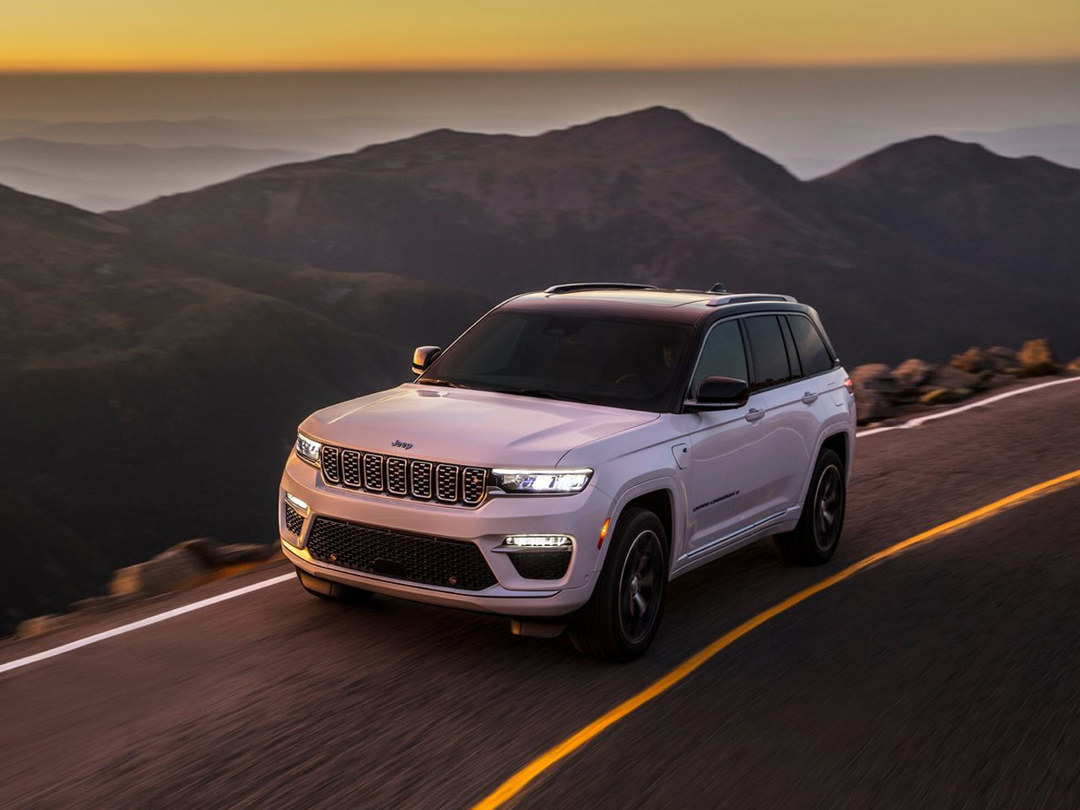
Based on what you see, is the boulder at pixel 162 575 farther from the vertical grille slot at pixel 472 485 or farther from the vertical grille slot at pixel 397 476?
the vertical grille slot at pixel 472 485

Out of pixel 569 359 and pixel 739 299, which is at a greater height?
pixel 739 299

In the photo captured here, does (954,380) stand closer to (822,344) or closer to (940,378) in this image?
(940,378)

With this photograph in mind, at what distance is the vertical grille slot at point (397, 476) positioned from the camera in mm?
6160

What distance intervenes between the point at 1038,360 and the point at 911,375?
200 inches

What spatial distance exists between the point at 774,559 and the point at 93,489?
10148 cm

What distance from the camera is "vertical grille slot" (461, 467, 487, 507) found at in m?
6.02

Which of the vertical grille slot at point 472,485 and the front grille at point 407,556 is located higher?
the vertical grille slot at point 472,485

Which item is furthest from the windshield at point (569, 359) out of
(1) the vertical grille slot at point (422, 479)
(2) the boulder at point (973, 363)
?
(2) the boulder at point (973, 363)

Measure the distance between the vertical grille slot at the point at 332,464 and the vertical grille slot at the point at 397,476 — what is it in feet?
1.20

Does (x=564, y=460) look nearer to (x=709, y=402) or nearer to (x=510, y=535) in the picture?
(x=510, y=535)

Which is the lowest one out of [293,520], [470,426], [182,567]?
[182,567]

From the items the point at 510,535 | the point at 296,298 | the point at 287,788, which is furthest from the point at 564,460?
the point at 296,298

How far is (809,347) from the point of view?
29.1 feet

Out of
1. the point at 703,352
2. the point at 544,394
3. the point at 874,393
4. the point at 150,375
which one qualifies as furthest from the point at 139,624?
the point at 150,375
